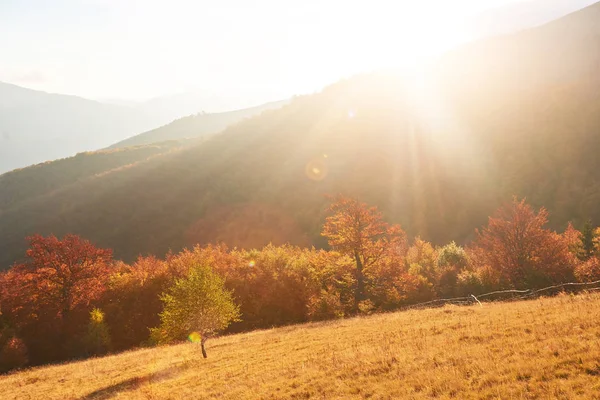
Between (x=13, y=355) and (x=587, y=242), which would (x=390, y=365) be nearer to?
(x=13, y=355)

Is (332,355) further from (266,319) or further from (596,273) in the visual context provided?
(596,273)

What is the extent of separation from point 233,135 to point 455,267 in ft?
537

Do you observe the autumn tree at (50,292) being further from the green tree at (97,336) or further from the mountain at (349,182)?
the mountain at (349,182)

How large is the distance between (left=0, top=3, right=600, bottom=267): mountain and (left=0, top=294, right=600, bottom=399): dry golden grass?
83.4m

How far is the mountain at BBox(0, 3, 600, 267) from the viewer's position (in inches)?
4449

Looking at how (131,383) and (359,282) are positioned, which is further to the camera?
(359,282)

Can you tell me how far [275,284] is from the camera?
1870 inches

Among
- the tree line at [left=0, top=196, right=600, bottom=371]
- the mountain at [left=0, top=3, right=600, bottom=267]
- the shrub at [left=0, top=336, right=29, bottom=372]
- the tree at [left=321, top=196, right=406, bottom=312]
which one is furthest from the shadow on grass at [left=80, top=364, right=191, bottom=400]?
the mountain at [left=0, top=3, right=600, bottom=267]

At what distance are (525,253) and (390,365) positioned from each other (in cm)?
3773

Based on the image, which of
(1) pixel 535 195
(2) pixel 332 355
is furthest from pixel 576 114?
(2) pixel 332 355

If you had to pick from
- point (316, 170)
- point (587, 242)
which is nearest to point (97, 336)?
point (587, 242)

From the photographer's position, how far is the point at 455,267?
47719mm

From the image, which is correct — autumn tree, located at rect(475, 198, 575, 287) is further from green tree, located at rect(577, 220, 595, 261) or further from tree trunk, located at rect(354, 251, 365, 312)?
tree trunk, located at rect(354, 251, 365, 312)

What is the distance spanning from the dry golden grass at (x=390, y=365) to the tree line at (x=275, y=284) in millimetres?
11502
